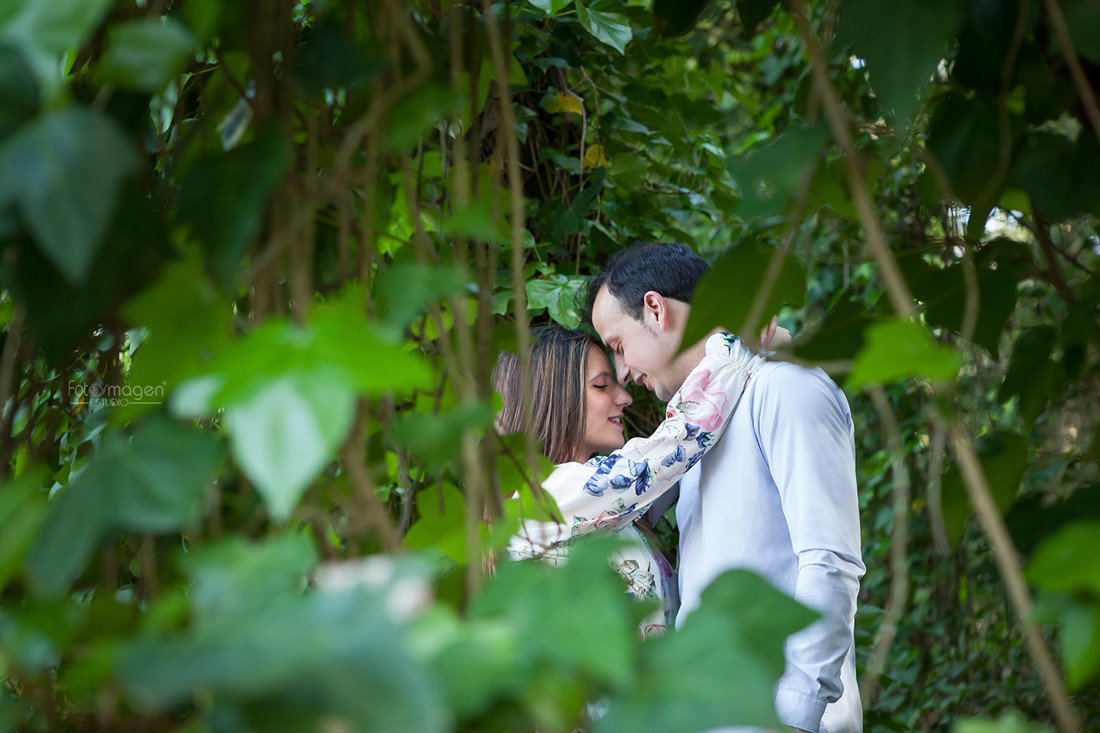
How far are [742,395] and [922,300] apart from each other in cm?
102

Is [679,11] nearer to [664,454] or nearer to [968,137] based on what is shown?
[968,137]

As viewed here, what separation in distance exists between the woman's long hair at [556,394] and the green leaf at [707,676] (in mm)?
1597

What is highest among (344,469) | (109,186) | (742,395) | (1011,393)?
(109,186)

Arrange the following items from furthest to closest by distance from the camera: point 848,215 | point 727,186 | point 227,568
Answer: point 727,186 < point 848,215 < point 227,568

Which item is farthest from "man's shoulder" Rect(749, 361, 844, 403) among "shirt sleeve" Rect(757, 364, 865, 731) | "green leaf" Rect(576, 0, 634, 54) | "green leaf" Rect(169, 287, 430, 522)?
"green leaf" Rect(169, 287, 430, 522)

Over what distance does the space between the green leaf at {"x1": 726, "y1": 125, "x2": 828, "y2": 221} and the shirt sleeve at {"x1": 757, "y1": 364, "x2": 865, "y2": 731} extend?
1015 millimetres

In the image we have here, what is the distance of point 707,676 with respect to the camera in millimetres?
359

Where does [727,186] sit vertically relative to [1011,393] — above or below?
below

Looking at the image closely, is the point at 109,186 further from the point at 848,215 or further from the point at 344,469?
the point at 848,215

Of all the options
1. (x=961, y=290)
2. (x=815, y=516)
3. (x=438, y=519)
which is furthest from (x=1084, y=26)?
(x=815, y=516)

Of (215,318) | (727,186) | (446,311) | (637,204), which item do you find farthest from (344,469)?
(727,186)

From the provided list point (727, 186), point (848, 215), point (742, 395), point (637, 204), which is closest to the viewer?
point (848, 215)

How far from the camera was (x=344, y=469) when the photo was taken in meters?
0.66

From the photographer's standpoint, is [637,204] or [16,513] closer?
[16,513]
